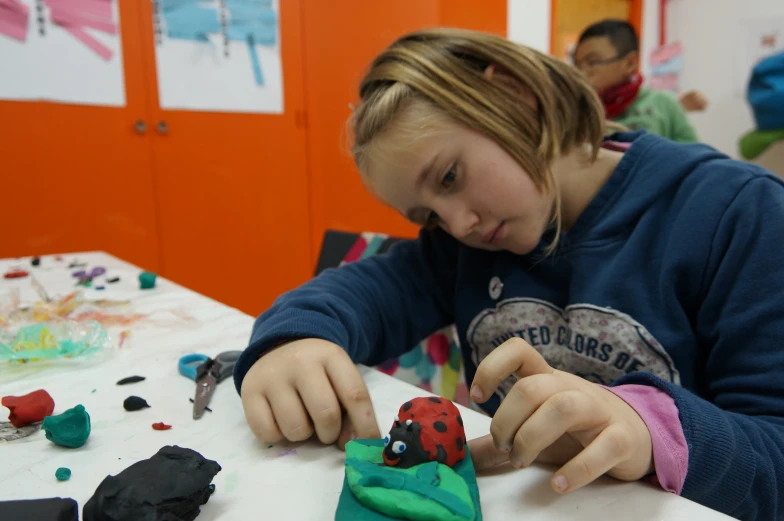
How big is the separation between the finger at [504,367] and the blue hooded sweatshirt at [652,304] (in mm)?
96

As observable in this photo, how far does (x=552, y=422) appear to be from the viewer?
13.5 inches

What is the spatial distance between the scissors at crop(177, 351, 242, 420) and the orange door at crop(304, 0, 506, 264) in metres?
1.55

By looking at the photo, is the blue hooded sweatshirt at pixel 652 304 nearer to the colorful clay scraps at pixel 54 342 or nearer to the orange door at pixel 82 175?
the colorful clay scraps at pixel 54 342

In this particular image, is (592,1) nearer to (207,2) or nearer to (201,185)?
(207,2)

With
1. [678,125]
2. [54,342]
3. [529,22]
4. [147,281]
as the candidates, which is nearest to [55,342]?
[54,342]

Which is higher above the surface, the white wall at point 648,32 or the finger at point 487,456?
the white wall at point 648,32

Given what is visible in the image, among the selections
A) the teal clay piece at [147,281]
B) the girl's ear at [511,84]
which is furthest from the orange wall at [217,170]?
the girl's ear at [511,84]

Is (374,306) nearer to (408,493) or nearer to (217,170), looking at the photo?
(408,493)

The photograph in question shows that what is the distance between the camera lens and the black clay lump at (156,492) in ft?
1.00

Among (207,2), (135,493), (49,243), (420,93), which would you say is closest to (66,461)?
(135,493)

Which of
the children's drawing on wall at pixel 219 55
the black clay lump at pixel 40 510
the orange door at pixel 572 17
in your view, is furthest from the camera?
the orange door at pixel 572 17

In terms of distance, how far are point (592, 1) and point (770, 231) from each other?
254cm

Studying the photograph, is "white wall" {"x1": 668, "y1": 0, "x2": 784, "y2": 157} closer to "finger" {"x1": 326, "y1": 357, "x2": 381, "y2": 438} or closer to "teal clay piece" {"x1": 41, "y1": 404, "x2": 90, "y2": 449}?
"finger" {"x1": 326, "y1": 357, "x2": 381, "y2": 438}

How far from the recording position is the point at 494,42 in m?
0.67
